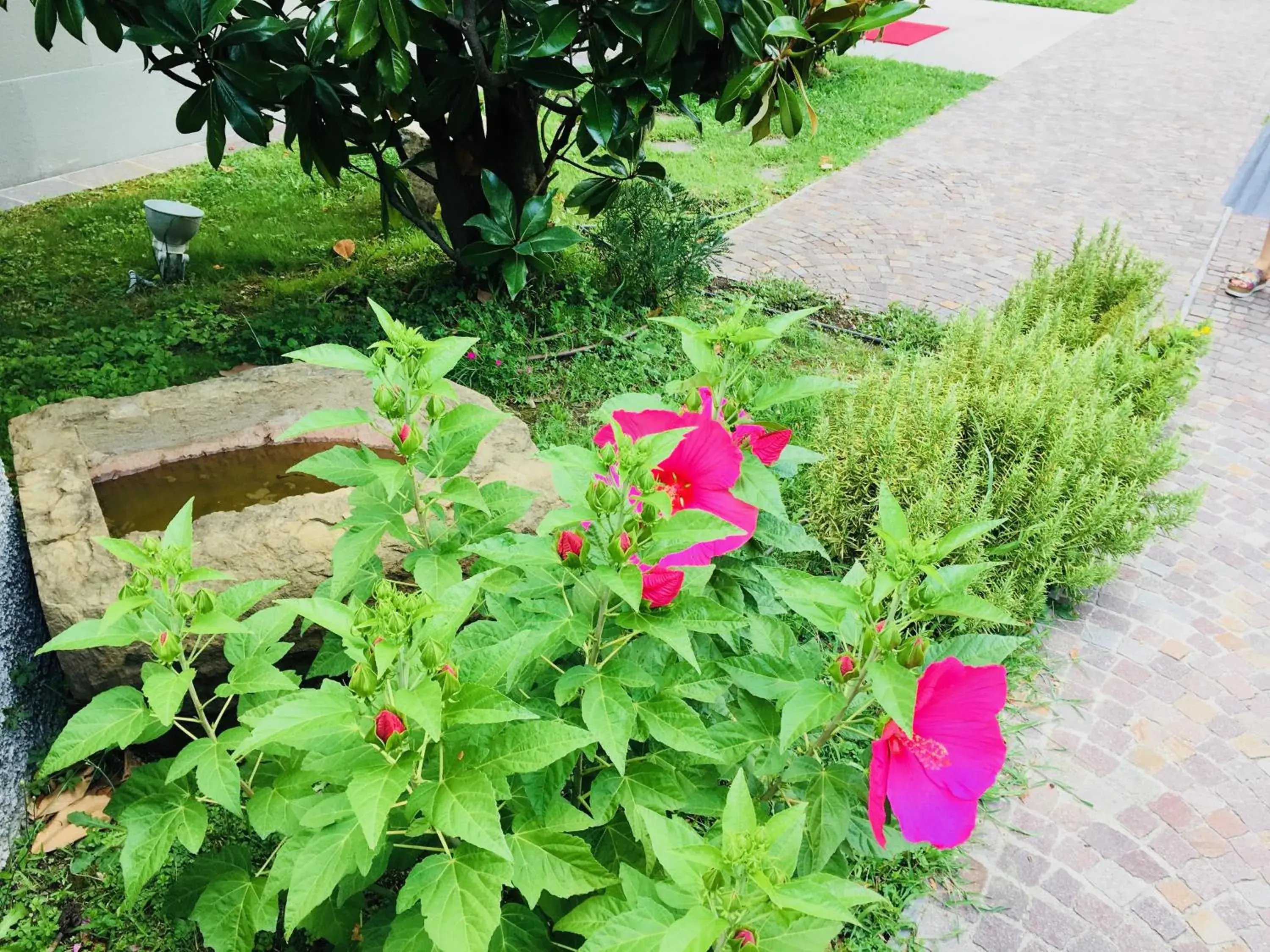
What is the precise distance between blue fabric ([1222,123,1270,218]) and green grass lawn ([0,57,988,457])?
286 cm

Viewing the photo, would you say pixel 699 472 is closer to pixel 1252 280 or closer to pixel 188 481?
pixel 188 481

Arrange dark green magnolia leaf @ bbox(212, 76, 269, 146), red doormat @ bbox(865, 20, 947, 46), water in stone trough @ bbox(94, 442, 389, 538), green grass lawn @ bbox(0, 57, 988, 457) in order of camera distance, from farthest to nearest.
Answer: red doormat @ bbox(865, 20, 947, 46) → green grass lawn @ bbox(0, 57, 988, 457) → dark green magnolia leaf @ bbox(212, 76, 269, 146) → water in stone trough @ bbox(94, 442, 389, 538)

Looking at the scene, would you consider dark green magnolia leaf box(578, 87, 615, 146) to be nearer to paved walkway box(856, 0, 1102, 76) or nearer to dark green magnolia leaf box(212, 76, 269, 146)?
dark green magnolia leaf box(212, 76, 269, 146)

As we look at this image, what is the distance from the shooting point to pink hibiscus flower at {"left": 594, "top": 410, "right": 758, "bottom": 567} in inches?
55.5

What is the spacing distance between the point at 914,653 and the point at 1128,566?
8.16 feet

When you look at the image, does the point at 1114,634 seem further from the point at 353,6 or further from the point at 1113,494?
the point at 353,6

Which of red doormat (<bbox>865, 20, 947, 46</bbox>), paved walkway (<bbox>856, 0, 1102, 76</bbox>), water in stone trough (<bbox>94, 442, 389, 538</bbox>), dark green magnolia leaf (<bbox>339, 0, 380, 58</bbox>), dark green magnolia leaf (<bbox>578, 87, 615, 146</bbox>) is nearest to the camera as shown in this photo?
water in stone trough (<bbox>94, 442, 389, 538</bbox>)

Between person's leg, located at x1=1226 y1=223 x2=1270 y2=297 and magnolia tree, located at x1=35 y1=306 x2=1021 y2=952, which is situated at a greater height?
magnolia tree, located at x1=35 y1=306 x2=1021 y2=952

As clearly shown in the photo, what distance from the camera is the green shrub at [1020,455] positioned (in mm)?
2900

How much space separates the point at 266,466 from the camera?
267 centimetres

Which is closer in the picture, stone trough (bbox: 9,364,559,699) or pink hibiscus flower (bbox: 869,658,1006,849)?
pink hibiscus flower (bbox: 869,658,1006,849)

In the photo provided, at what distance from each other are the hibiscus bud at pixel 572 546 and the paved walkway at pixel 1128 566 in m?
1.43

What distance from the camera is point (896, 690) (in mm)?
1187

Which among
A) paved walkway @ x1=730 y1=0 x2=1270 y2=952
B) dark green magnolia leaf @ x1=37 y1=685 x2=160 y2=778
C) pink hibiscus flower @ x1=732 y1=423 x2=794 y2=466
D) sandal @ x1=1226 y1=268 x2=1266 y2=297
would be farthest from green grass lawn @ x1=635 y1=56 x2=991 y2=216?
dark green magnolia leaf @ x1=37 y1=685 x2=160 y2=778
